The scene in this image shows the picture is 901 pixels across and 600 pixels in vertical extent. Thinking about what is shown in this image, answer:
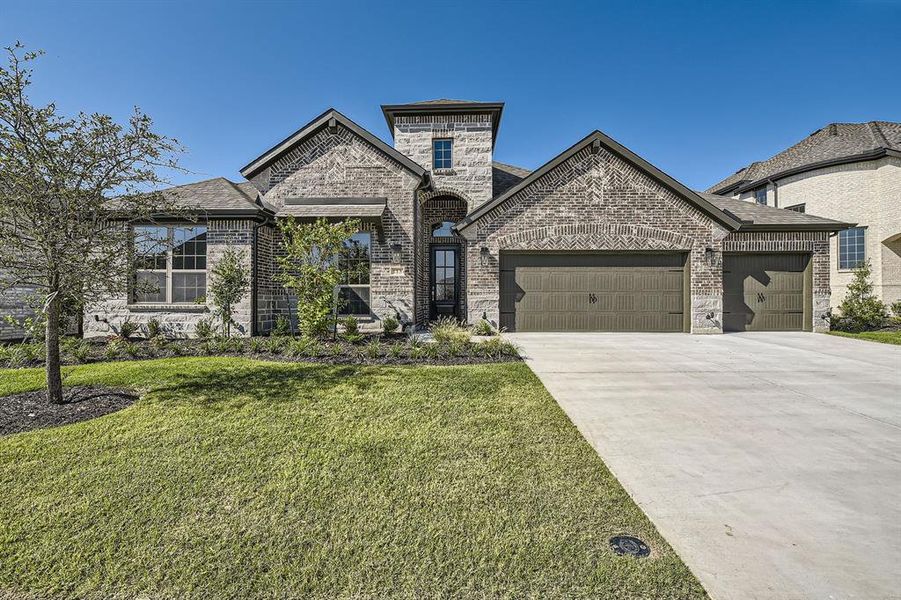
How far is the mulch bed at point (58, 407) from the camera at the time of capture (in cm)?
468

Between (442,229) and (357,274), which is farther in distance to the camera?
(442,229)

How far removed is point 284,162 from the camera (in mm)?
12008

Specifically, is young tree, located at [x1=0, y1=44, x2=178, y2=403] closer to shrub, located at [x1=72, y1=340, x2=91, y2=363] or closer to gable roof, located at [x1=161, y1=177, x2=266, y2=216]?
Answer: shrub, located at [x1=72, y1=340, x2=91, y2=363]

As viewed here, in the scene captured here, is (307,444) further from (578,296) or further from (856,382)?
(578,296)

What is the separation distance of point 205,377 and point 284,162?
786 centimetres

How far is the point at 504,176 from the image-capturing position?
17.1 meters

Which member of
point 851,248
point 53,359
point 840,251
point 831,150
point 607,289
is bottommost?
point 53,359

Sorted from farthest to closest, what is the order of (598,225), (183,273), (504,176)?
(504,176) < (598,225) < (183,273)

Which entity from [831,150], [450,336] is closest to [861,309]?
[831,150]

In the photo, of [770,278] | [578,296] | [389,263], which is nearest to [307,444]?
[389,263]

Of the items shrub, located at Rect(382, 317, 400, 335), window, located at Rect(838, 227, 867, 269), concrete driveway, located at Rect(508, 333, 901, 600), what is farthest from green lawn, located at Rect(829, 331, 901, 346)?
shrub, located at Rect(382, 317, 400, 335)

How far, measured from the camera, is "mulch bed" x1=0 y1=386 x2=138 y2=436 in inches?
184

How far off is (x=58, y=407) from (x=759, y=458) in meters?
8.30

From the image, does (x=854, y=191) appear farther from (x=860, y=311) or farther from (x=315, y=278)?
(x=315, y=278)
